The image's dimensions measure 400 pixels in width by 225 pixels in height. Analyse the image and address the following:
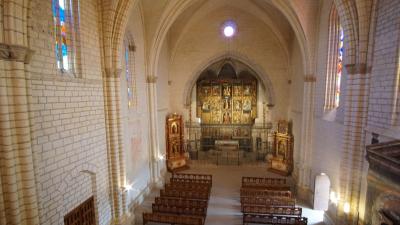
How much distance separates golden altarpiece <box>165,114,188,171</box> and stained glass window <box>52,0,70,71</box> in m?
10.2

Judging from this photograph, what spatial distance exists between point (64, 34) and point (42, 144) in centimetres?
341

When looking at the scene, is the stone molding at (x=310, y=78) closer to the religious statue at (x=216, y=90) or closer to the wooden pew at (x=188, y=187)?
the wooden pew at (x=188, y=187)

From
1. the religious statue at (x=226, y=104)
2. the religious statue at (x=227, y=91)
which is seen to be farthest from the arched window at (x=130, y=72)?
the religious statue at (x=226, y=104)

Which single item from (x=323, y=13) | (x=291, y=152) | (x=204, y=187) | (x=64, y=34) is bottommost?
(x=204, y=187)

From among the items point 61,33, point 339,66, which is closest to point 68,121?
point 61,33

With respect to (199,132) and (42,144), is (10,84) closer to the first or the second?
(42,144)

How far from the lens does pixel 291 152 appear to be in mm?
15609

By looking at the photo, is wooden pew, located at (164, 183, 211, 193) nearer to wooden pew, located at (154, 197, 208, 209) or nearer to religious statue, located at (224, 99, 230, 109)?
wooden pew, located at (154, 197, 208, 209)

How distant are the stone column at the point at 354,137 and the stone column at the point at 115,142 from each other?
26.8 ft

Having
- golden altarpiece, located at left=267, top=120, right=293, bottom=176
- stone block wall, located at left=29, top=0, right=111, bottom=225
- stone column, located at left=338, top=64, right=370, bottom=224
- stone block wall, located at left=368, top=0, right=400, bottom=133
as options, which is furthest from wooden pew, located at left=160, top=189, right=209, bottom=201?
stone block wall, located at left=368, top=0, right=400, bottom=133

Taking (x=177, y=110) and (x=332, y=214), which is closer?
(x=332, y=214)

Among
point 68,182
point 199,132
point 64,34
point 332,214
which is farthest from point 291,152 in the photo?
point 64,34

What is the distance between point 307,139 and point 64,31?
1161 cm

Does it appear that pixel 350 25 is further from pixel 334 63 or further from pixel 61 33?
pixel 61 33
